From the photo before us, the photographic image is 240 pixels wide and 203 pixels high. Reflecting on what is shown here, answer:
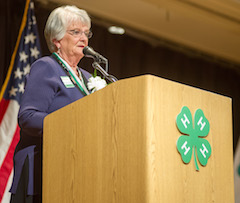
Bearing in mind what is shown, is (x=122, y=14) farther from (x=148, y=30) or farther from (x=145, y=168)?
(x=145, y=168)

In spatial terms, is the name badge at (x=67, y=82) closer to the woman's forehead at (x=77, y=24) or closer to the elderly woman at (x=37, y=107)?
the elderly woman at (x=37, y=107)

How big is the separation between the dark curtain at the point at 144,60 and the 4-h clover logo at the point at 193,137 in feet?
8.39

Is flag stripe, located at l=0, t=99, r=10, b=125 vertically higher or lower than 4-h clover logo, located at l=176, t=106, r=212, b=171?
higher

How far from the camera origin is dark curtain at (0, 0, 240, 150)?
13.2ft

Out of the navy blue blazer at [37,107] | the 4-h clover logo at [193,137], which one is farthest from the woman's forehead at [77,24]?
the 4-h clover logo at [193,137]

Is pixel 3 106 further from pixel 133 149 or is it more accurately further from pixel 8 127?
pixel 133 149

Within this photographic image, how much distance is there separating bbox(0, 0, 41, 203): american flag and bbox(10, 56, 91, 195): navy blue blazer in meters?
1.26

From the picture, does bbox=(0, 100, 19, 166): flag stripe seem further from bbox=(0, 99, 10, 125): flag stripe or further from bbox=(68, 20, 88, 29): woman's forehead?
bbox=(68, 20, 88, 29): woman's forehead

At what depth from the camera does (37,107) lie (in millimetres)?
1864

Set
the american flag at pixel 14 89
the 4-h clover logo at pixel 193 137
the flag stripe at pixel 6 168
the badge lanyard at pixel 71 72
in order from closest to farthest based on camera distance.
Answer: the 4-h clover logo at pixel 193 137
the badge lanyard at pixel 71 72
the flag stripe at pixel 6 168
the american flag at pixel 14 89

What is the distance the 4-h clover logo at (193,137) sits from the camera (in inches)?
62.1

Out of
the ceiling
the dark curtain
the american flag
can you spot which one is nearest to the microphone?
the american flag

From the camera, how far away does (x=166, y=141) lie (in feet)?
4.98

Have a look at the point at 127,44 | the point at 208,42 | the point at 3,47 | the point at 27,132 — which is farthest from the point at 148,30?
the point at 27,132
